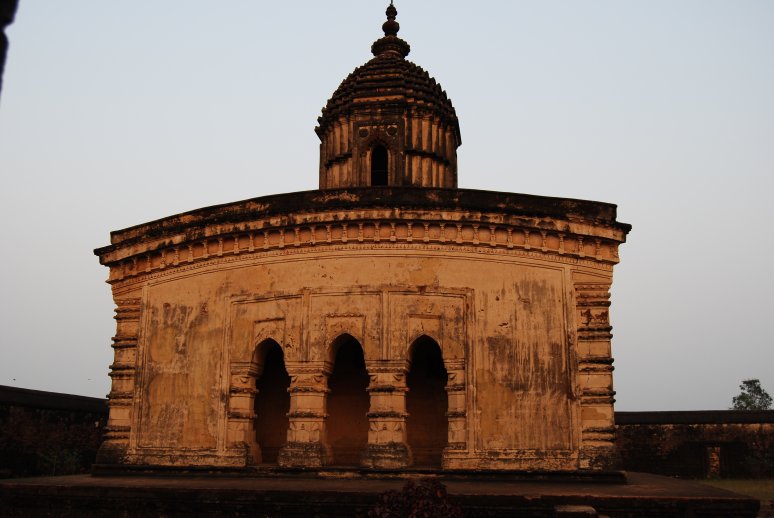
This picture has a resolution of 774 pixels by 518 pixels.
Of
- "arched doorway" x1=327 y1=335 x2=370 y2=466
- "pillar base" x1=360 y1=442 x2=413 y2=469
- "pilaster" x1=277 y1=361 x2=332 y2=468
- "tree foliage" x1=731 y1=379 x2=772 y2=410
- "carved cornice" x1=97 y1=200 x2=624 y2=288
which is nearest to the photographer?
"pillar base" x1=360 y1=442 x2=413 y2=469

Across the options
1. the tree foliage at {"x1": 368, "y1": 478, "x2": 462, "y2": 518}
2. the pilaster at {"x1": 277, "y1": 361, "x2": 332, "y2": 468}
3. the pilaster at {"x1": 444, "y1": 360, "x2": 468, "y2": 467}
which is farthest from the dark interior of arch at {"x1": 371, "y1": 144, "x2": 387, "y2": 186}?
the tree foliage at {"x1": 368, "y1": 478, "x2": 462, "y2": 518}

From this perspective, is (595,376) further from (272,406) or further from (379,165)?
(379,165)

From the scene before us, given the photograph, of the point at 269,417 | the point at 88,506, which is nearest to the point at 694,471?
the point at 269,417

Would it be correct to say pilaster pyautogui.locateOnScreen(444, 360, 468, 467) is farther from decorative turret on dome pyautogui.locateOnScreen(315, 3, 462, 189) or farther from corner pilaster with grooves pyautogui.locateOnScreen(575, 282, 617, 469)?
decorative turret on dome pyautogui.locateOnScreen(315, 3, 462, 189)

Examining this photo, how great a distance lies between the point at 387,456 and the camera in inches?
560

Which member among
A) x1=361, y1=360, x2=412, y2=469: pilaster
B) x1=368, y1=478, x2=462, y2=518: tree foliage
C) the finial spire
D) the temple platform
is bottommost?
the temple platform

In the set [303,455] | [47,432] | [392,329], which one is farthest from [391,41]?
[47,432]

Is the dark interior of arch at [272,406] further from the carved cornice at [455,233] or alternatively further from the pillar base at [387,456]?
the pillar base at [387,456]

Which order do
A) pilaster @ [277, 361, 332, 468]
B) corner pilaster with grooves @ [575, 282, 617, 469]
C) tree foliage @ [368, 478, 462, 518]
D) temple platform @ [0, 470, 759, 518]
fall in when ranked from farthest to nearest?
pilaster @ [277, 361, 332, 468] → corner pilaster with grooves @ [575, 282, 617, 469] → temple platform @ [0, 470, 759, 518] → tree foliage @ [368, 478, 462, 518]

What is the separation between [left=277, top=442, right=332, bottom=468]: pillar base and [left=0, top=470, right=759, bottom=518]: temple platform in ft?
3.30

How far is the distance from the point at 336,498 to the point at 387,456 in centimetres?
330

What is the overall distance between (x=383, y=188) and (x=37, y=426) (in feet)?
35.0

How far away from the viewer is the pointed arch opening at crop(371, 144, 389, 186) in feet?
62.0

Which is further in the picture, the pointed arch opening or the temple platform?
the pointed arch opening
